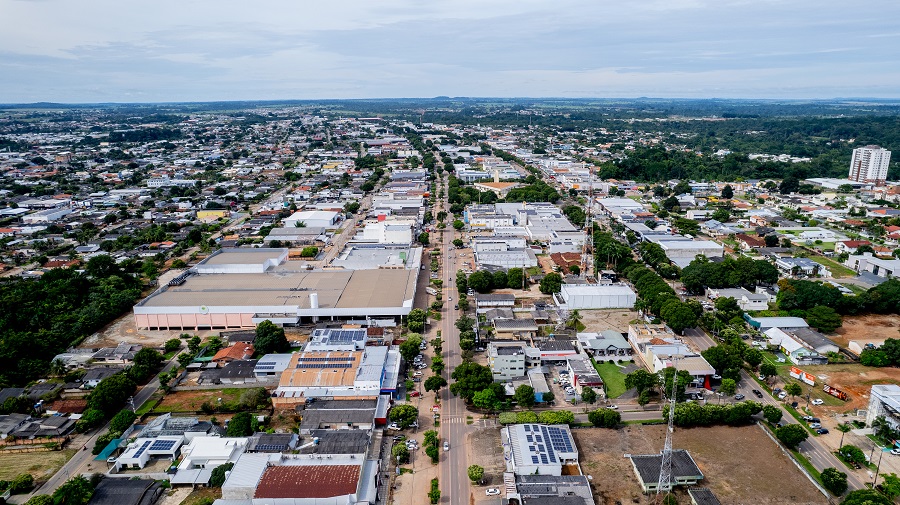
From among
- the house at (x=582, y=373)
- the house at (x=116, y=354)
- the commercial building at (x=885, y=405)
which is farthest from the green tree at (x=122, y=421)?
the commercial building at (x=885, y=405)

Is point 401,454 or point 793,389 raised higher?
point 793,389

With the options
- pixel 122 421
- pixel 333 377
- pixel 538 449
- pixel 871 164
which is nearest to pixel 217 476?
pixel 122 421

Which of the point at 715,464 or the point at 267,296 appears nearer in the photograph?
the point at 715,464

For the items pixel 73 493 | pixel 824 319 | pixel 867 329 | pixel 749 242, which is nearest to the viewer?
pixel 73 493

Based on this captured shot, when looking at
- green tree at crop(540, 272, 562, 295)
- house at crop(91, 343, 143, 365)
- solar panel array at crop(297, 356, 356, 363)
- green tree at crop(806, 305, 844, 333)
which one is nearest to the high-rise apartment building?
green tree at crop(806, 305, 844, 333)

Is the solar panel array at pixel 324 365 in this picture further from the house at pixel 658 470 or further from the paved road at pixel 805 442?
the paved road at pixel 805 442

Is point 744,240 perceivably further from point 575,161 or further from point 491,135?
point 491,135

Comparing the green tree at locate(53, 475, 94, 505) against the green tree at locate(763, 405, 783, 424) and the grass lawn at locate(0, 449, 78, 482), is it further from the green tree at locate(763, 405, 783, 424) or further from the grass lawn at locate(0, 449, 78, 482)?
the green tree at locate(763, 405, 783, 424)

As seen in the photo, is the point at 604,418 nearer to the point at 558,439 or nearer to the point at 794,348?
the point at 558,439

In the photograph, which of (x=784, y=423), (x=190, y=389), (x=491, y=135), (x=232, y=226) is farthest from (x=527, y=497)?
(x=491, y=135)
